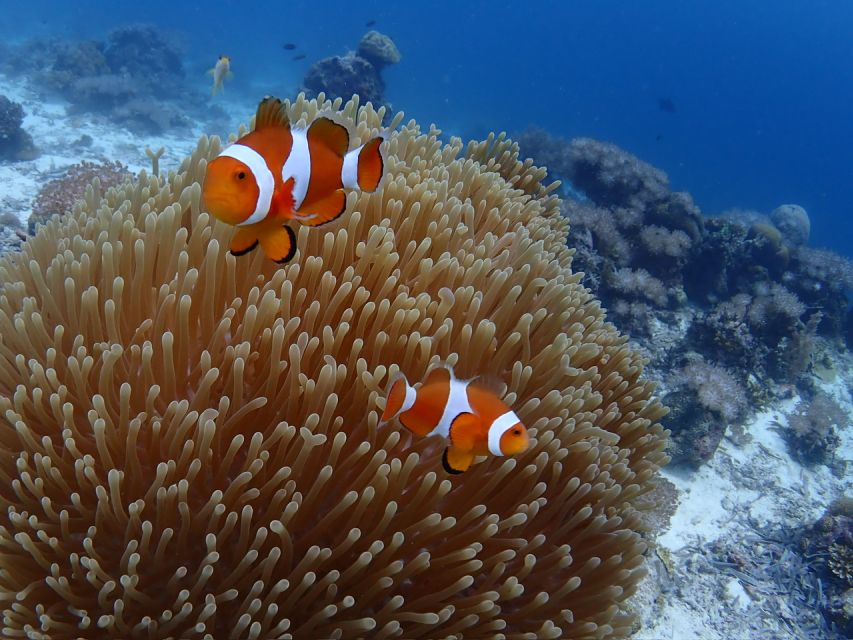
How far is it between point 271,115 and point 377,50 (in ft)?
52.5

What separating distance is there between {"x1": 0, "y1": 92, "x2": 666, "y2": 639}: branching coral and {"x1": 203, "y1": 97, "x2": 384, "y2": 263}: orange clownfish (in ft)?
1.52

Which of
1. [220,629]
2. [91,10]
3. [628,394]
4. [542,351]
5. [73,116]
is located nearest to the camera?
[220,629]

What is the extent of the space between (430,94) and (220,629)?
64960mm

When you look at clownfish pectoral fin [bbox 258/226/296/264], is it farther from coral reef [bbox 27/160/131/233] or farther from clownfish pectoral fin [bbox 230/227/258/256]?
coral reef [bbox 27/160/131/233]

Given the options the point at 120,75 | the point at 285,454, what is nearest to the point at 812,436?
the point at 285,454

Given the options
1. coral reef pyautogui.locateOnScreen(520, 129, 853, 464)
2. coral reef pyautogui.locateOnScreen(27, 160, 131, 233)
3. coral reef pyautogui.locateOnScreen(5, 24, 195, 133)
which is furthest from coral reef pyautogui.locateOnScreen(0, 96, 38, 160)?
coral reef pyautogui.locateOnScreen(520, 129, 853, 464)

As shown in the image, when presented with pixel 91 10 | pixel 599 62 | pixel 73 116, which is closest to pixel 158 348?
pixel 73 116

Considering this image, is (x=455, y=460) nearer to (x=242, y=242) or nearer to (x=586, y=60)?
(x=242, y=242)

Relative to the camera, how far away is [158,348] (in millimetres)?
2105

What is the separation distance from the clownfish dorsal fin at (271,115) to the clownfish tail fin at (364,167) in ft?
0.70

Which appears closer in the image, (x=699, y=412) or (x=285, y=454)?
(x=285, y=454)

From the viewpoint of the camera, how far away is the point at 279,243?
5.33 feet

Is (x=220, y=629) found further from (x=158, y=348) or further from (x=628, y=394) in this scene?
(x=628, y=394)

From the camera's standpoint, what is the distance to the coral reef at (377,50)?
1605 cm
